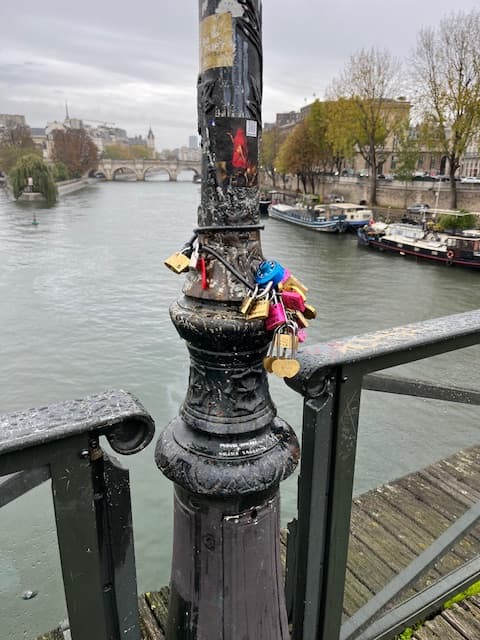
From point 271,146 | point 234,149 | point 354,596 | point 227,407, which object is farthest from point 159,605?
point 271,146

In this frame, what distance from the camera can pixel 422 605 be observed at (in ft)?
7.17

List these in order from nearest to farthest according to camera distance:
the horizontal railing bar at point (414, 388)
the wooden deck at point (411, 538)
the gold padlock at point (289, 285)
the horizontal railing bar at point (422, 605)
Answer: the gold padlock at point (289, 285), the horizontal railing bar at point (414, 388), the horizontal railing bar at point (422, 605), the wooden deck at point (411, 538)

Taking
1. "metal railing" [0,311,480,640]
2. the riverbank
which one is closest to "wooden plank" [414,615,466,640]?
"metal railing" [0,311,480,640]

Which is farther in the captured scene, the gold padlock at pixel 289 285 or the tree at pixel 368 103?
the tree at pixel 368 103

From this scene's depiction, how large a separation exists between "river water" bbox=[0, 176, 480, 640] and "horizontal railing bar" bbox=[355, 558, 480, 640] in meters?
1.41

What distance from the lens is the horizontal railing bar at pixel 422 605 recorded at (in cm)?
204

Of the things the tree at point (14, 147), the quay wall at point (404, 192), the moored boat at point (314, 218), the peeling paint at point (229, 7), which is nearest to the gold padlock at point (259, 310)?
the peeling paint at point (229, 7)

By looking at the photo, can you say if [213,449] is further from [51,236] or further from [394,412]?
[51,236]

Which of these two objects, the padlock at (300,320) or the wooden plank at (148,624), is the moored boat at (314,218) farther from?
the padlock at (300,320)

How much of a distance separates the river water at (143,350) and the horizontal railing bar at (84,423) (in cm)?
294

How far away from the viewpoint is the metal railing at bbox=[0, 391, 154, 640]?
36.7 inches

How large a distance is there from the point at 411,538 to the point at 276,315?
8.26 feet

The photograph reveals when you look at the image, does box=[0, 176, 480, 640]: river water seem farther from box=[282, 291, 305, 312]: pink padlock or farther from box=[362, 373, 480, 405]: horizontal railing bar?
box=[282, 291, 305, 312]: pink padlock

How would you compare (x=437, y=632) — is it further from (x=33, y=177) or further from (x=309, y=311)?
(x=33, y=177)
